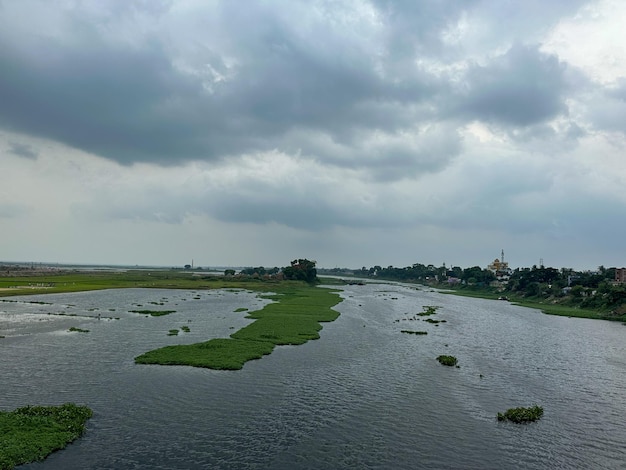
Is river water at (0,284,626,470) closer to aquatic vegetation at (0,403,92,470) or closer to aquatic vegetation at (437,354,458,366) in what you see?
aquatic vegetation at (0,403,92,470)

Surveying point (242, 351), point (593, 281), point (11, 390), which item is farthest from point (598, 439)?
point (593, 281)

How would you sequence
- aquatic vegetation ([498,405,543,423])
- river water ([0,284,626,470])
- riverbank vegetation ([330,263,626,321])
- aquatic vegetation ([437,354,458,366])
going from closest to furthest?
river water ([0,284,626,470]) → aquatic vegetation ([498,405,543,423]) → aquatic vegetation ([437,354,458,366]) → riverbank vegetation ([330,263,626,321])

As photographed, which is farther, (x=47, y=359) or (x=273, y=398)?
(x=47, y=359)

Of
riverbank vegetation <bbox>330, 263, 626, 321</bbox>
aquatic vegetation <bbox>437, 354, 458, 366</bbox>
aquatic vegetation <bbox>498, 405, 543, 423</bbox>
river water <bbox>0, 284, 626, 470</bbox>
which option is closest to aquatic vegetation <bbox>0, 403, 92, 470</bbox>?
river water <bbox>0, 284, 626, 470</bbox>

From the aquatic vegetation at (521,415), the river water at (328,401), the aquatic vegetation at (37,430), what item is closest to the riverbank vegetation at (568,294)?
the river water at (328,401)

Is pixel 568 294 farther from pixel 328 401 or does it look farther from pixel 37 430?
pixel 37 430

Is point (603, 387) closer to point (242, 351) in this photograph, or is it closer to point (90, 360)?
point (242, 351)
